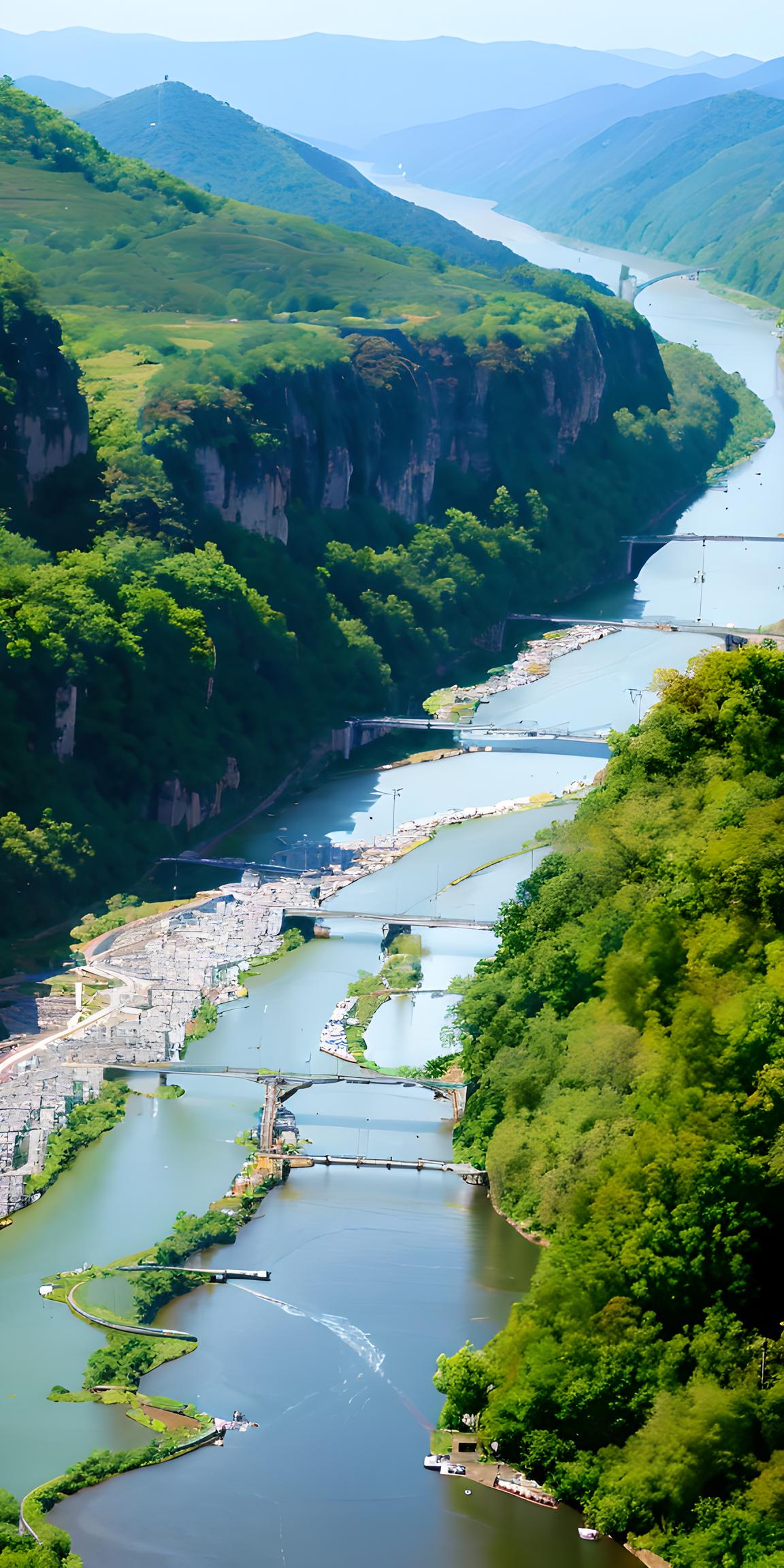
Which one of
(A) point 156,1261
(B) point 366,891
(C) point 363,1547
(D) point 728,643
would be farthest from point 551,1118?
(D) point 728,643

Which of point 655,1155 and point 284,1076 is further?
point 284,1076


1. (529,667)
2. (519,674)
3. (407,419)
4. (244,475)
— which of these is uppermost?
(407,419)

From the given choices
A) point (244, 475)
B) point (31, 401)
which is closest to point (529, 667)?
point (244, 475)

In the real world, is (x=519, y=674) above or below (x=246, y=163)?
below

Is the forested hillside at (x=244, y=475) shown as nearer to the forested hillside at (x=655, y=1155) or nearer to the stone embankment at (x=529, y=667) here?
the stone embankment at (x=529, y=667)

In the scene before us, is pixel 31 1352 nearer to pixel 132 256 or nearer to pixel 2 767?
pixel 2 767

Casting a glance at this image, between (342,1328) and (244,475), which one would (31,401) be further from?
(342,1328)
